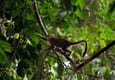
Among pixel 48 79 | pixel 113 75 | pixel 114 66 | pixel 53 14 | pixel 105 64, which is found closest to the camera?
pixel 48 79

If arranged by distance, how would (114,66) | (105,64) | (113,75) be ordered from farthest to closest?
1. (114,66)
2. (105,64)
3. (113,75)

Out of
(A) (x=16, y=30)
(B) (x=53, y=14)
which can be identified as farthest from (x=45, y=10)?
(A) (x=16, y=30)

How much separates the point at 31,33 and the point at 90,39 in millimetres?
241

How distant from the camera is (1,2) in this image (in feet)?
4.38

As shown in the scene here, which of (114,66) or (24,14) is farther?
(114,66)

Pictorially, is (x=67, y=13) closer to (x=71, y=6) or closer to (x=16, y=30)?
(x=71, y=6)

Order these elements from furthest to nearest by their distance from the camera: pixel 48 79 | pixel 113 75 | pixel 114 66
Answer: pixel 114 66 < pixel 113 75 < pixel 48 79

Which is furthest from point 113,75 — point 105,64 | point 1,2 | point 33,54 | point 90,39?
point 1,2

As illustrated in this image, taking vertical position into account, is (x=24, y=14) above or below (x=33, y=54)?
above

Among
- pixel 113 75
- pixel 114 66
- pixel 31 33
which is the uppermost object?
pixel 31 33

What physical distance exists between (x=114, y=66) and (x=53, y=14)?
1.16m

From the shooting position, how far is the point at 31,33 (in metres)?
1.28

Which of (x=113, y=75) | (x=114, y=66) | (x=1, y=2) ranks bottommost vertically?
(x=114, y=66)

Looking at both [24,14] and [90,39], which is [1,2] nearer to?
[24,14]
